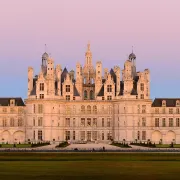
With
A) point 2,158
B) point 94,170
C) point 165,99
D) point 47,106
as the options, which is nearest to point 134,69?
point 165,99

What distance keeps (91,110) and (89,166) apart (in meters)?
76.5

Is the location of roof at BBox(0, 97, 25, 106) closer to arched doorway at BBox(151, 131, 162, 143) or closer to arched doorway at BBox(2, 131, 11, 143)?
arched doorway at BBox(2, 131, 11, 143)

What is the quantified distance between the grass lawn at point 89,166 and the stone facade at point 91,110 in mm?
56987

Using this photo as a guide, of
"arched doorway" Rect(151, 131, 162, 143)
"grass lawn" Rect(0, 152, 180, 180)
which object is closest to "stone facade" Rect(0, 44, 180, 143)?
"arched doorway" Rect(151, 131, 162, 143)

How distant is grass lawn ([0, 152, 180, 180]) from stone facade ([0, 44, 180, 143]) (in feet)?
187

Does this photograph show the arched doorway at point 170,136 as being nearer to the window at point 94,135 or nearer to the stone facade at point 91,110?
the stone facade at point 91,110

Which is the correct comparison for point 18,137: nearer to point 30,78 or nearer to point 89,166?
point 30,78

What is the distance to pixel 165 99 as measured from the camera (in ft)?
454

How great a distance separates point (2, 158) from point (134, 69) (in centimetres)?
7548

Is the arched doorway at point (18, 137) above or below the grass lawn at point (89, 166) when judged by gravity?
above

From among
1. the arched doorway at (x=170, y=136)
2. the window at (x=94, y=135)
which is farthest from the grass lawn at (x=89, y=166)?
the arched doorway at (x=170, y=136)

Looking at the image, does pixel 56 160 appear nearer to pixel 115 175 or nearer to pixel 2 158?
pixel 2 158

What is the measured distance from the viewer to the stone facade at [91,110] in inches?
5256

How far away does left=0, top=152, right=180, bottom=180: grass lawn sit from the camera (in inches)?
2080
